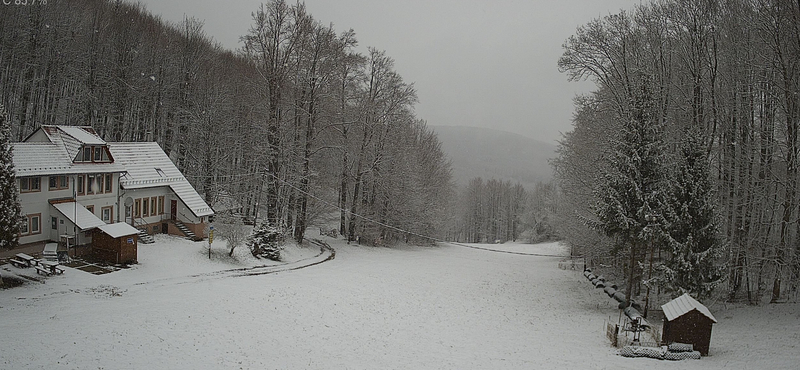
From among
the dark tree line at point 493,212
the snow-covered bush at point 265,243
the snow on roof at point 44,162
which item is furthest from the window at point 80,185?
the dark tree line at point 493,212

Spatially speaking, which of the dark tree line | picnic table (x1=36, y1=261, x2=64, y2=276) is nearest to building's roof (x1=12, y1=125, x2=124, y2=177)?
picnic table (x1=36, y1=261, x2=64, y2=276)

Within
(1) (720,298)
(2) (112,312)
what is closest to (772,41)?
(1) (720,298)

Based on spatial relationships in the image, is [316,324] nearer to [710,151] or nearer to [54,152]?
[710,151]

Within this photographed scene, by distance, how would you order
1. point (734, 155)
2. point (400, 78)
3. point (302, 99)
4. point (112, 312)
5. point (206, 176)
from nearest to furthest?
point (112, 312), point (734, 155), point (302, 99), point (206, 176), point (400, 78)

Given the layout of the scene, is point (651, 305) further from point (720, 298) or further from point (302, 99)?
point (302, 99)

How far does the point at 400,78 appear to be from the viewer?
36.9 m

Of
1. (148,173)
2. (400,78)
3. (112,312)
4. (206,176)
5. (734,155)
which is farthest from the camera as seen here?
(400,78)

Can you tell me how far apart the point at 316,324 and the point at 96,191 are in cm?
1703

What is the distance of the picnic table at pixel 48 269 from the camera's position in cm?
1766

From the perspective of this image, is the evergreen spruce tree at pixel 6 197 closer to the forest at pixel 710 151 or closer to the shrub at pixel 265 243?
the shrub at pixel 265 243

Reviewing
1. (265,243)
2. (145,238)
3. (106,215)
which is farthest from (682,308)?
Answer: (106,215)

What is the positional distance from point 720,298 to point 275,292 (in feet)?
59.3

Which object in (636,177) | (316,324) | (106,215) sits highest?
(636,177)

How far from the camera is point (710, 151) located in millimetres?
18547
